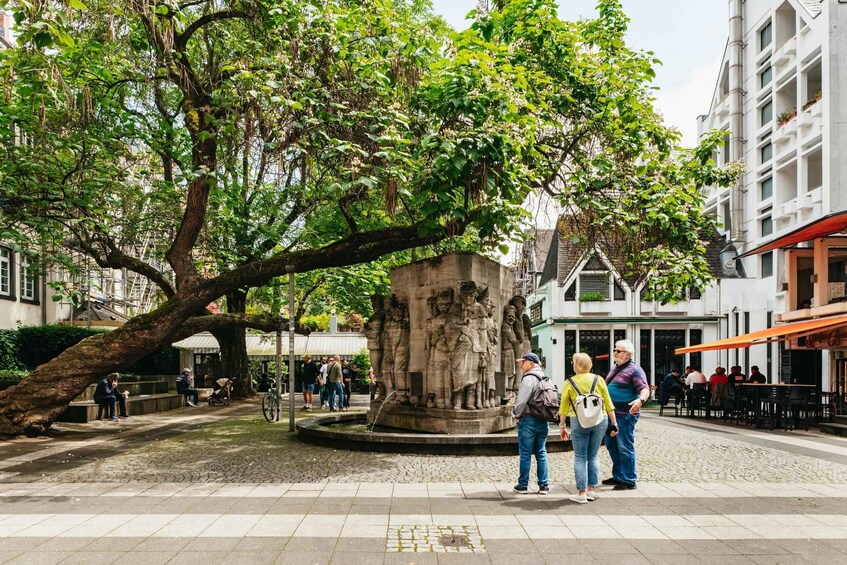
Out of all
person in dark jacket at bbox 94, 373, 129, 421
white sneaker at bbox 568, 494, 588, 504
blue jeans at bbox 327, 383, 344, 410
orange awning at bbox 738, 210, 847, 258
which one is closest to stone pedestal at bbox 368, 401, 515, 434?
Result: white sneaker at bbox 568, 494, 588, 504

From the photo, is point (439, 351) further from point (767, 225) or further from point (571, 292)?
point (767, 225)

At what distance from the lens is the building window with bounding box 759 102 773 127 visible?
112 feet

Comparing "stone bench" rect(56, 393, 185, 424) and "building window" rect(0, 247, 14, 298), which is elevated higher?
"building window" rect(0, 247, 14, 298)

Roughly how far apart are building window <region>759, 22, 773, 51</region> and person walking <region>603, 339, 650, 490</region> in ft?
109

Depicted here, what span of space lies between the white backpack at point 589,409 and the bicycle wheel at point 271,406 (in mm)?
11597

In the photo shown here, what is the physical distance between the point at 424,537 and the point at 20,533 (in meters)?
3.91

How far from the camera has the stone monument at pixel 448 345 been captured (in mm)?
11859

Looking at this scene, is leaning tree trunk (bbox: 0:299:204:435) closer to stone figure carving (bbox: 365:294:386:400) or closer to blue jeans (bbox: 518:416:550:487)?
stone figure carving (bbox: 365:294:386:400)

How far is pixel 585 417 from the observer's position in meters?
7.32

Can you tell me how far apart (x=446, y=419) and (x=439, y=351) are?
1.26 metres

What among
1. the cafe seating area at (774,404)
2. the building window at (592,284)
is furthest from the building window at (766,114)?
the cafe seating area at (774,404)

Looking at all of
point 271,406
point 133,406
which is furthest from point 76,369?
point 133,406

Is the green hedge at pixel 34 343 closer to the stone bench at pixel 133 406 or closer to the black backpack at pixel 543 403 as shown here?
the stone bench at pixel 133 406

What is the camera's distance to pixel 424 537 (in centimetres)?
606
